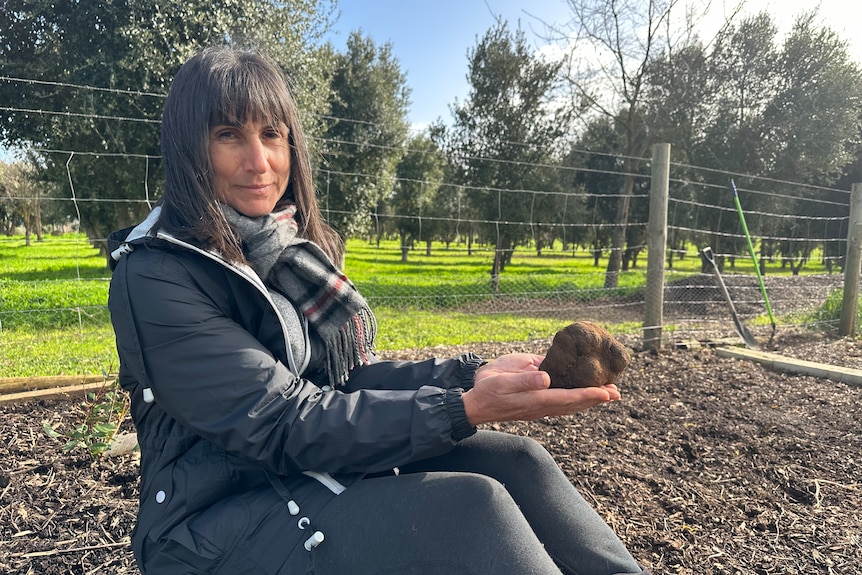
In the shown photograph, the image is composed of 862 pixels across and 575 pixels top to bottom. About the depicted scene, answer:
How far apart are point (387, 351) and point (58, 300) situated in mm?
5898

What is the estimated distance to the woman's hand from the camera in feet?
3.45

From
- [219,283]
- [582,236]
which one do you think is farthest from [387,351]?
[582,236]

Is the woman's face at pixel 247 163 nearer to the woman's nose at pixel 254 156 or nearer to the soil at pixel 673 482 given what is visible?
the woman's nose at pixel 254 156

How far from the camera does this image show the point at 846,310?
556 centimetres

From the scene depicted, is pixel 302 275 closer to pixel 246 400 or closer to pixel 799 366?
pixel 246 400

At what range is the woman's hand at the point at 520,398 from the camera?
105 cm

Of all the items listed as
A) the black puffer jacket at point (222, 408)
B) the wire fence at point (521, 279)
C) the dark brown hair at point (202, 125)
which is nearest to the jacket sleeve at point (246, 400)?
the black puffer jacket at point (222, 408)

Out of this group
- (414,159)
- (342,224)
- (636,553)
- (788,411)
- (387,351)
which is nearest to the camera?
(636,553)

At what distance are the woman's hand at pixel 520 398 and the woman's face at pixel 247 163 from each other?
2.33ft

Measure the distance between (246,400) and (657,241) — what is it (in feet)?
13.6

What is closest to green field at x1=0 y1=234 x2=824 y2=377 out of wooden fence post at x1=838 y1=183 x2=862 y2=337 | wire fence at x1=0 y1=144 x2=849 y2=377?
wire fence at x1=0 y1=144 x2=849 y2=377

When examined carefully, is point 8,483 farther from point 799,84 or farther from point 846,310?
point 799,84

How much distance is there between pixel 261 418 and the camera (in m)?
1.01

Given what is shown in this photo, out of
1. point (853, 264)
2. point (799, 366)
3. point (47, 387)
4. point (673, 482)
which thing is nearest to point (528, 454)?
point (673, 482)
